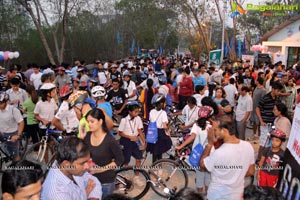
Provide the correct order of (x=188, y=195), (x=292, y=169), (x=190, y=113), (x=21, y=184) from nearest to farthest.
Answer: (x=188, y=195) → (x=21, y=184) → (x=292, y=169) → (x=190, y=113)

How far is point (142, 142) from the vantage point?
498cm

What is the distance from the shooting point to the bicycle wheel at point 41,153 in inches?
223

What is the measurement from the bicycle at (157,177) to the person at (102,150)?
4.26 feet

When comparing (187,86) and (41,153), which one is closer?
(41,153)

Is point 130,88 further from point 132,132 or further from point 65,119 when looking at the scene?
point 132,132

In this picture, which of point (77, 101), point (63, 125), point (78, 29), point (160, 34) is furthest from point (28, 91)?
point (160, 34)

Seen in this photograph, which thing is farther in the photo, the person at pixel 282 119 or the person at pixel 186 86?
the person at pixel 186 86

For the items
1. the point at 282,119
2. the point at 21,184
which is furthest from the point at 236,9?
the point at 21,184

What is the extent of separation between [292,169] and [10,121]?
442 cm

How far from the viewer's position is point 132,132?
4949mm

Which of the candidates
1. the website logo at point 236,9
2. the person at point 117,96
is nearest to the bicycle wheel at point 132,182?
the person at point 117,96

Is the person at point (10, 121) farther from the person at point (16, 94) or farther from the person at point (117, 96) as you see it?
the person at point (117, 96)

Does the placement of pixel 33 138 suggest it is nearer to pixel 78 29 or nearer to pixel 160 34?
pixel 78 29

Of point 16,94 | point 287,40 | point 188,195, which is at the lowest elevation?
point 16,94
